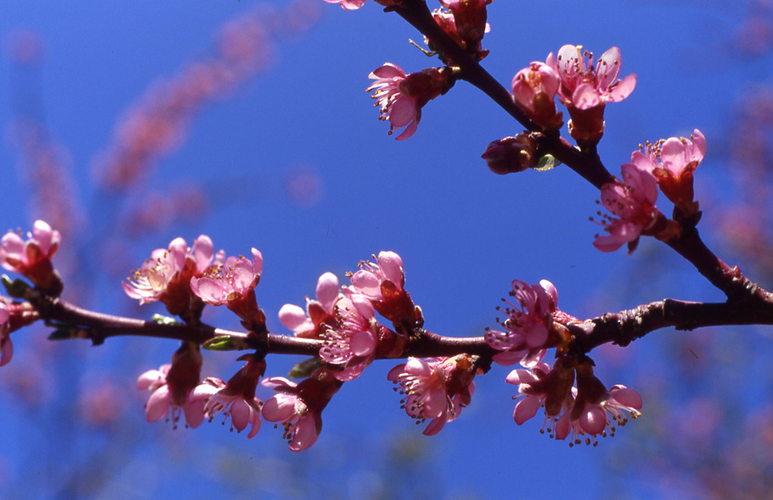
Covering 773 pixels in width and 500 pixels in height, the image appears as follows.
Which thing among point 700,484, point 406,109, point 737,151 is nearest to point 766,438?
point 700,484

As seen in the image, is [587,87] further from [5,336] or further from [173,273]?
[5,336]

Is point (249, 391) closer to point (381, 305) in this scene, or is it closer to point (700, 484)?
point (381, 305)

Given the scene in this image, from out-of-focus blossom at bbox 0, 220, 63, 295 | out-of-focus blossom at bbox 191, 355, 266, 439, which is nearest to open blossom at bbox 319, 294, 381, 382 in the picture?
out-of-focus blossom at bbox 191, 355, 266, 439

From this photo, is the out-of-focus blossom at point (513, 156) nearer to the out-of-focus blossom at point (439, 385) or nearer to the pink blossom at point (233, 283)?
the out-of-focus blossom at point (439, 385)

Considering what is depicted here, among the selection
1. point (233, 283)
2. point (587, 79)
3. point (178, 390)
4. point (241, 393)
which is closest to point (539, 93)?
point (587, 79)

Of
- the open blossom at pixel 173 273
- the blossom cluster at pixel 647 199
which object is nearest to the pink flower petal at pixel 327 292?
the open blossom at pixel 173 273
